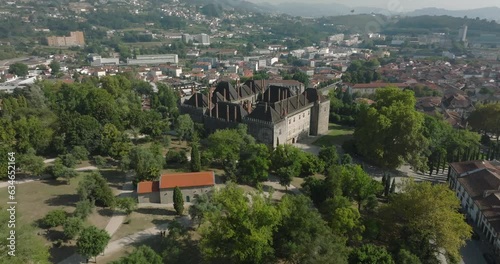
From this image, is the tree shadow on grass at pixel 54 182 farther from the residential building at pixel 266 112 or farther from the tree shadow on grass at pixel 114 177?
the residential building at pixel 266 112

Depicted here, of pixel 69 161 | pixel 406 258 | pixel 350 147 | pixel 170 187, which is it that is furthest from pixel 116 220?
pixel 350 147

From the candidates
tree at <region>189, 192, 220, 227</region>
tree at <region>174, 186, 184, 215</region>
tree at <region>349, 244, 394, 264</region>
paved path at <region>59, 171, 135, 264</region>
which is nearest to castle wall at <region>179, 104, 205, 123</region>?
paved path at <region>59, 171, 135, 264</region>

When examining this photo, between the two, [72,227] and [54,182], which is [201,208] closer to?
[72,227]

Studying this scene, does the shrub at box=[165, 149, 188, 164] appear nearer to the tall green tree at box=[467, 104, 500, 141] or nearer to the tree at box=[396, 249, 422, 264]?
the tree at box=[396, 249, 422, 264]

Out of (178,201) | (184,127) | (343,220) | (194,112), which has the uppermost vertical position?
(194,112)

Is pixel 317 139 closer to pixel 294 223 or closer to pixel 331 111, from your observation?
pixel 331 111
